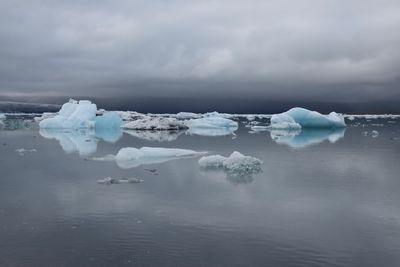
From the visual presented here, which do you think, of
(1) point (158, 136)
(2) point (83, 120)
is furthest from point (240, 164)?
(2) point (83, 120)

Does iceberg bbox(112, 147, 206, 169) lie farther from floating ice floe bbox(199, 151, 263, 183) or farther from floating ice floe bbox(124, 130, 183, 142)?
floating ice floe bbox(124, 130, 183, 142)

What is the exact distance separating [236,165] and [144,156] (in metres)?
4.28

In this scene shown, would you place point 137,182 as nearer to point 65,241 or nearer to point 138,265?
point 65,241

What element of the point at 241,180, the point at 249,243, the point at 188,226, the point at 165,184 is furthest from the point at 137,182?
the point at 249,243

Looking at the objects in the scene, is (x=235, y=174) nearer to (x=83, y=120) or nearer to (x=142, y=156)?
(x=142, y=156)

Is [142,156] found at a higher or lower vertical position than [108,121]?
lower

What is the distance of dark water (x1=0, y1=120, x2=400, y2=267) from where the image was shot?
5.75 m

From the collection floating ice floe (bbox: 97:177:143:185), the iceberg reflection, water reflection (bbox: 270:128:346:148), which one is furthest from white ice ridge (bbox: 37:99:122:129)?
floating ice floe (bbox: 97:177:143:185)

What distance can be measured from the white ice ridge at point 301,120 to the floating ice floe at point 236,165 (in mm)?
23201

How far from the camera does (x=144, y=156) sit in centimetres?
1554

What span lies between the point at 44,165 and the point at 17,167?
84cm

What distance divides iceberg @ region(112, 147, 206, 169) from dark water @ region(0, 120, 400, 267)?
1130mm

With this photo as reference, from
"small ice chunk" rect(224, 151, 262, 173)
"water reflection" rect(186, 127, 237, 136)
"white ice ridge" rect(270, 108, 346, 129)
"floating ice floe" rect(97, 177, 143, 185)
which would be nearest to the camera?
"floating ice floe" rect(97, 177, 143, 185)

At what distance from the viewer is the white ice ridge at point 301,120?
36.0 metres
